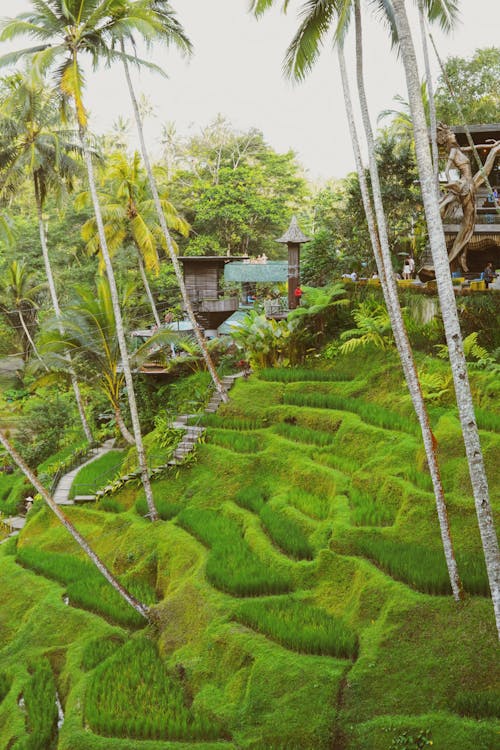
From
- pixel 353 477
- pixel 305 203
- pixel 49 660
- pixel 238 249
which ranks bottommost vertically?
pixel 49 660

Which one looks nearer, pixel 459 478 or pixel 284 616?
pixel 284 616

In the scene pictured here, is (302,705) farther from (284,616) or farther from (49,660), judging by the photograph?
(49,660)

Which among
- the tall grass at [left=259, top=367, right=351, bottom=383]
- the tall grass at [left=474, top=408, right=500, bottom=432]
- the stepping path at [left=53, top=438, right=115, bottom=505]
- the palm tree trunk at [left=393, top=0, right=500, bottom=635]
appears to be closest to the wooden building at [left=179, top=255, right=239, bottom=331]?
the stepping path at [left=53, top=438, right=115, bottom=505]

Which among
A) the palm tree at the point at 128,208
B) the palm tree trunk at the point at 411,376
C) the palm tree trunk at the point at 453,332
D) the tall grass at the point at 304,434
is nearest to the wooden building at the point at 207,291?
the palm tree at the point at 128,208

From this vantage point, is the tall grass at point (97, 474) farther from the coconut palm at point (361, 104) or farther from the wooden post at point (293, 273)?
the coconut palm at point (361, 104)

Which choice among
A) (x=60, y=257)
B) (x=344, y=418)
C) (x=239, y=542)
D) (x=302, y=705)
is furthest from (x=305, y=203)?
(x=302, y=705)

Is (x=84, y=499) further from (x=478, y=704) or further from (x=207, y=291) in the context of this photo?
(x=207, y=291)
